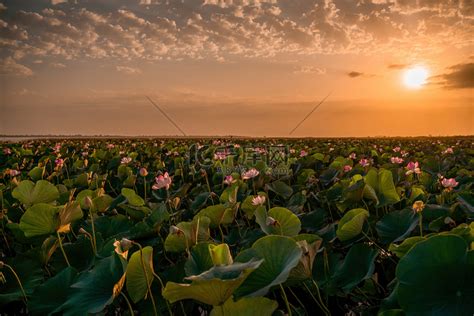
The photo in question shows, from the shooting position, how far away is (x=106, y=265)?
45.4 inches

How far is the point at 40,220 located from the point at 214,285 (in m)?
1.17

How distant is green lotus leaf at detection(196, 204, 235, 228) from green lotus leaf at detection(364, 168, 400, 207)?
73cm

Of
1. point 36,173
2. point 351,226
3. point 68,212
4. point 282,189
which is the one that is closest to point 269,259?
point 351,226

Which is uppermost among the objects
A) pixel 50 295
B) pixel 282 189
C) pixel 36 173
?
pixel 36 173

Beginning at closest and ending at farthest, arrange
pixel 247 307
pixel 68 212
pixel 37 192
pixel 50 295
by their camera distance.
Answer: pixel 247 307 < pixel 50 295 < pixel 68 212 < pixel 37 192

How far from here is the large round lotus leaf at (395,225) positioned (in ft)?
5.38

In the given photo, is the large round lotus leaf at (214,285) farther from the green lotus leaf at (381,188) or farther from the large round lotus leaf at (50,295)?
the green lotus leaf at (381,188)

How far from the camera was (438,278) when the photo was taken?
0.91m

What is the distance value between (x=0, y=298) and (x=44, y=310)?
8.6 inches

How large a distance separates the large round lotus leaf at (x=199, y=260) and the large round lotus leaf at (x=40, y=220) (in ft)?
2.56

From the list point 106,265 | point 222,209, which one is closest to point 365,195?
point 222,209

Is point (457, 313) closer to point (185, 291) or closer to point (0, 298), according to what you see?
point (185, 291)

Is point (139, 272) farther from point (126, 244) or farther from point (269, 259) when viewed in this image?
point (269, 259)

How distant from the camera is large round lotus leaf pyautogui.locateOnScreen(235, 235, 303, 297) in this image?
38.5 inches
